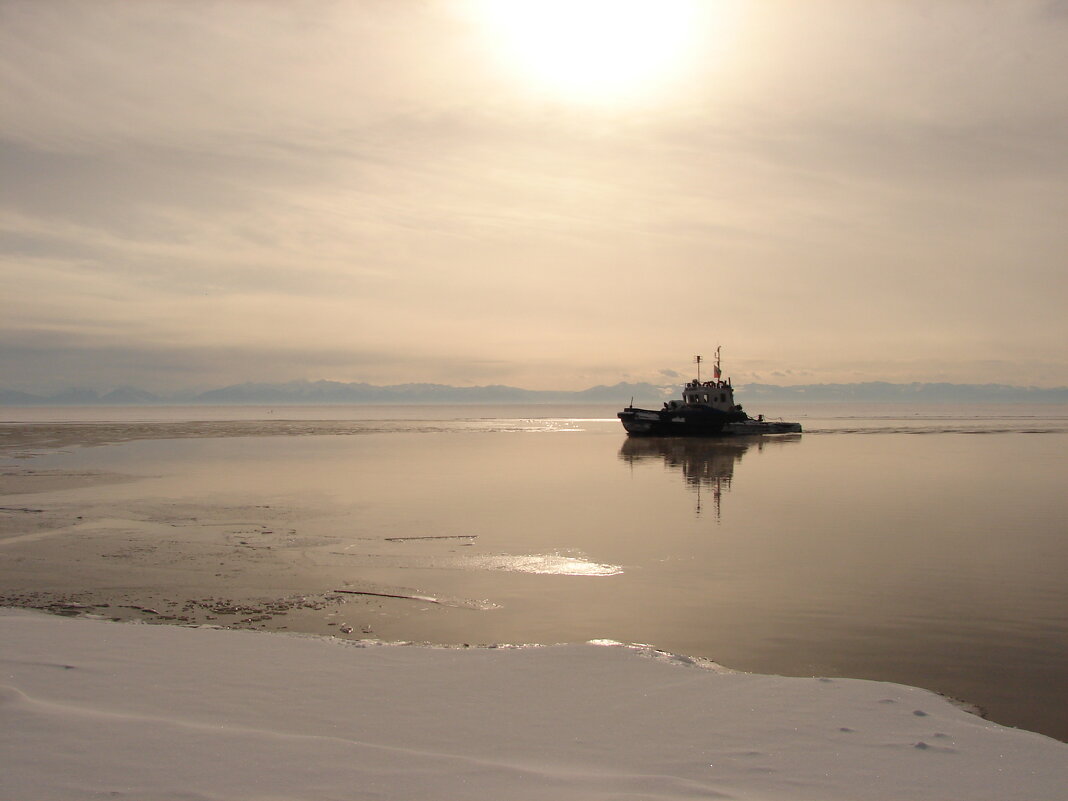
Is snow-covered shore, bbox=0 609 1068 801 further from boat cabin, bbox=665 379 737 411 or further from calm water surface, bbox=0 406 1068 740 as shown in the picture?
boat cabin, bbox=665 379 737 411

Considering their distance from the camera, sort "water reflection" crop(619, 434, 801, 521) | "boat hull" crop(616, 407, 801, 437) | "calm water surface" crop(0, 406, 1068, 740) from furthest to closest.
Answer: "boat hull" crop(616, 407, 801, 437) → "water reflection" crop(619, 434, 801, 521) → "calm water surface" crop(0, 406, 1068, 740)

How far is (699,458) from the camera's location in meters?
44.6

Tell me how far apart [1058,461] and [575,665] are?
133 feet

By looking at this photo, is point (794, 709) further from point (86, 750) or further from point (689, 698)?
point (86, 750)

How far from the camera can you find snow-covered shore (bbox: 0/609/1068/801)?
5199 mm

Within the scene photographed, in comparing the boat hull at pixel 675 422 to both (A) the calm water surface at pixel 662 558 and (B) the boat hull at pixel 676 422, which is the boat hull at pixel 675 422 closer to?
(B) the boat hull at pixel 676 422

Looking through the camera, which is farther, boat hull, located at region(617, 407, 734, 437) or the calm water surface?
boat hull, located at region(617, 407, 734, 437)

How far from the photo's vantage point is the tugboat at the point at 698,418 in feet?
224

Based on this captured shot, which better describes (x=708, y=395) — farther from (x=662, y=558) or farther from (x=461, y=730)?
(x=461, y=730)

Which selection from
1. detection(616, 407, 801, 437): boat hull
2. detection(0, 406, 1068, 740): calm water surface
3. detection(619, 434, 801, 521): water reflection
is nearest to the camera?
detection(0, 406, 1068, 740): calm water surface

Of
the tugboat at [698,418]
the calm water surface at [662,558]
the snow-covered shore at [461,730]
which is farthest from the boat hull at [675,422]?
the snow-covered shore at [461,730]

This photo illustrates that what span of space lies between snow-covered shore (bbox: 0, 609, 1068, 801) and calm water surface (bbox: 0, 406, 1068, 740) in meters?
1.56

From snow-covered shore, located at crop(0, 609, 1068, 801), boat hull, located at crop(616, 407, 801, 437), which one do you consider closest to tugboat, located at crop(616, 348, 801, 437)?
boat hull, located at crop(616, 407, 801, 437)

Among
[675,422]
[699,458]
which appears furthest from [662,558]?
[675,422]
